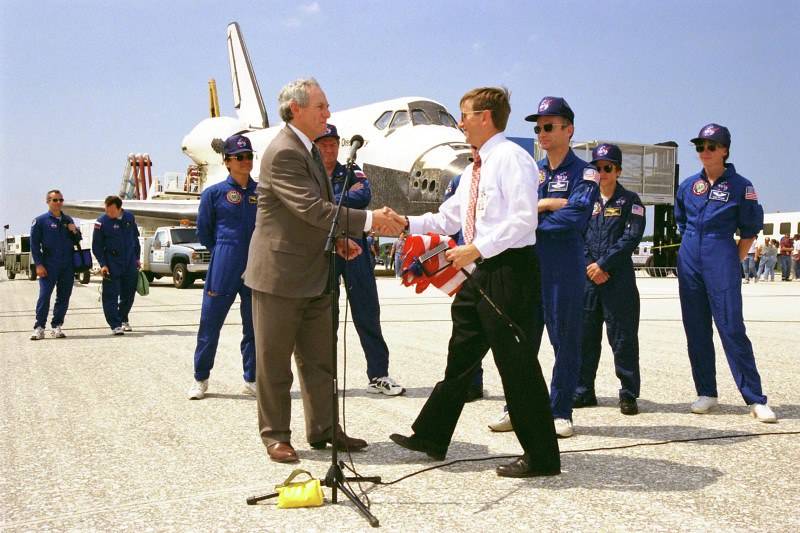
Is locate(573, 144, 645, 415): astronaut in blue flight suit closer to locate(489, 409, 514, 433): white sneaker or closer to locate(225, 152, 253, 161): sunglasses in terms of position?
locate(489, 409, 514, 433): white sneaker

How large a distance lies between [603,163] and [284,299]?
2.66m

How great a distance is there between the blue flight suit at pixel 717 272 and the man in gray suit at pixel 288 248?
2392mm

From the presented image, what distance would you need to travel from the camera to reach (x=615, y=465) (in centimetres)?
365

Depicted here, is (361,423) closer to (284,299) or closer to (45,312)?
(284,299)

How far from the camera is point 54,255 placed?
9.82 metres

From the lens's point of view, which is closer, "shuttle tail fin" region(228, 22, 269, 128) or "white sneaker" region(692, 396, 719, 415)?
"white sneaker" region(692, 396, 719, 415)

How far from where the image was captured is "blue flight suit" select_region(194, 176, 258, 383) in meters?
5.63

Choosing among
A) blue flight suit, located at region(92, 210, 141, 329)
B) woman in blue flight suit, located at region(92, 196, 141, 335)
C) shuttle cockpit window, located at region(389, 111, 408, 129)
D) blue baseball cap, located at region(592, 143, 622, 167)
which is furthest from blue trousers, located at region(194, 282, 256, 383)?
shuttle cockpit window, located at region(389, 111, 408, 129)

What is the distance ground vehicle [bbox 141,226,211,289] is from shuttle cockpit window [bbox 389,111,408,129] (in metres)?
6.48

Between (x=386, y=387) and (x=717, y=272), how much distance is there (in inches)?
101

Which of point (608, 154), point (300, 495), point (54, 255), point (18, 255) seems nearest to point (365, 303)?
point (608, 154)

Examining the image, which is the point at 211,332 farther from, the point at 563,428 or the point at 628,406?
the point at 628,406

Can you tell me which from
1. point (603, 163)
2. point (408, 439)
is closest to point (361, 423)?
point (408, 439)

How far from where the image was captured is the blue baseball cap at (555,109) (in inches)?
172
